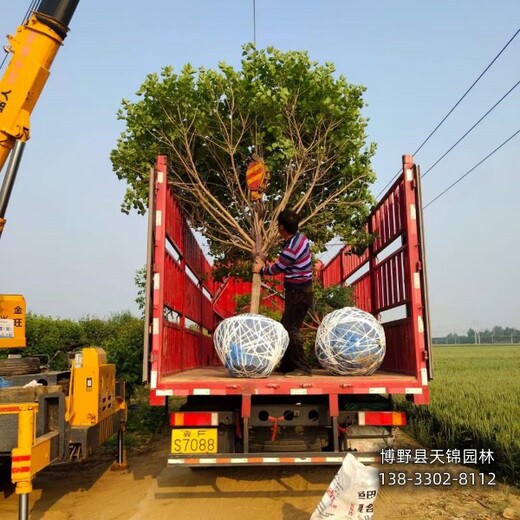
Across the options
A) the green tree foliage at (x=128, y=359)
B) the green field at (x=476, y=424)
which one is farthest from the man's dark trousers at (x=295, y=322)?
the green tree foliage at (x=128, y=359)

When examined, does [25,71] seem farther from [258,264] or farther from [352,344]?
[352,344]

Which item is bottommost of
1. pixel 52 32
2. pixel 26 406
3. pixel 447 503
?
pixel 447 503

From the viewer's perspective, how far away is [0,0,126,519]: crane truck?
440 cm

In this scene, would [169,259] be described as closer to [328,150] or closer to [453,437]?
[328,150]

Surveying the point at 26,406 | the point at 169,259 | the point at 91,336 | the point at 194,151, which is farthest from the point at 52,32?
the point at 91,336

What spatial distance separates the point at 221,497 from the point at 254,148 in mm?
4395

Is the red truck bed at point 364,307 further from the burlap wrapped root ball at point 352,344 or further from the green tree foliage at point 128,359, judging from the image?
the green tree foliage at point 128,359

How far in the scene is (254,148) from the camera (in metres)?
7.59

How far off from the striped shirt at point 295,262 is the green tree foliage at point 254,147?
6.13 ft

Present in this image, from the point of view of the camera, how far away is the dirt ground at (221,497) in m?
4.95

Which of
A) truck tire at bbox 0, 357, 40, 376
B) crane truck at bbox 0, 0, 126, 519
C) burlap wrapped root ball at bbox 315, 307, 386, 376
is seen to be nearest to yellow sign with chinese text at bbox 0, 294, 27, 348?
crane truck at bbox 0, 0, 126, 519

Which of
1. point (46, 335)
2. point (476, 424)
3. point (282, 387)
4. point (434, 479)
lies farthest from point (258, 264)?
point (46, 335)

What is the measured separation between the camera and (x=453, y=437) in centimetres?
750

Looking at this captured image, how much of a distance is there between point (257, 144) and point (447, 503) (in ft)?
15.5
